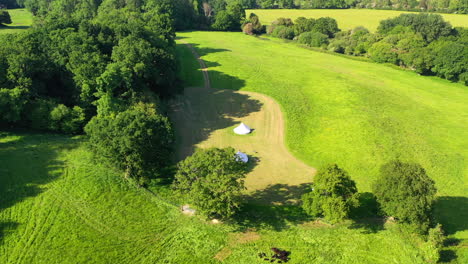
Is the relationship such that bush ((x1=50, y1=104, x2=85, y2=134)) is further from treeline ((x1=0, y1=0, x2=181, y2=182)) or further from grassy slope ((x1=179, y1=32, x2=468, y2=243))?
grassy slope ((x1=179, y1=32, x2=468, y2=243))

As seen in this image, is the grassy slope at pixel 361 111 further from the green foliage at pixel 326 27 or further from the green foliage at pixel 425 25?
the green foliage at pixel 425 25

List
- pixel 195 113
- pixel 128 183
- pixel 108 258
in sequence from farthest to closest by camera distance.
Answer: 1. pixel 195 113
2. pixel 128 183
3. pixel 108 258

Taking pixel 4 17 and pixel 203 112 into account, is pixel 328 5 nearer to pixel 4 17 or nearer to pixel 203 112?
pixel 203 112

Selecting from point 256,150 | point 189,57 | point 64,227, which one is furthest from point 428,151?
point 189,57

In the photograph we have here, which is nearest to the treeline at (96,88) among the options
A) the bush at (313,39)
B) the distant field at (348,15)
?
the bush at (313,39)

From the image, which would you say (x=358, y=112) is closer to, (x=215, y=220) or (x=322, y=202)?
(x=322, y=202)
